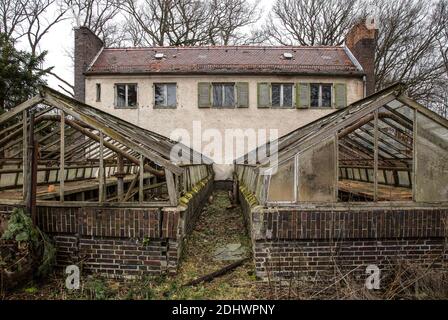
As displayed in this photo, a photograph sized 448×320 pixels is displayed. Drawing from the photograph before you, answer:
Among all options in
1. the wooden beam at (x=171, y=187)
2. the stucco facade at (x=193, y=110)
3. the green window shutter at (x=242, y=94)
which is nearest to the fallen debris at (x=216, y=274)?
the wooden beam at (x=171, y=187)

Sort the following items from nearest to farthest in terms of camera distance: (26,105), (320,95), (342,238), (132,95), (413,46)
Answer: (342,238) → (26,105) → (320,95) → (132,95) → (413,46)

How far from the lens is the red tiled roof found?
14.2 m

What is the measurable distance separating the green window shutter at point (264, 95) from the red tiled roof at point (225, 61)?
2.30 feet

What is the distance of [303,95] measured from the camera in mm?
14211

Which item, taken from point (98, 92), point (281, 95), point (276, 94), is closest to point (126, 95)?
point (98, 92)

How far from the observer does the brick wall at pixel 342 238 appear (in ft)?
14.2

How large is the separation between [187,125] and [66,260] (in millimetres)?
10370

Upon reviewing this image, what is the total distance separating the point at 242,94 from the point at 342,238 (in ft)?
35.5

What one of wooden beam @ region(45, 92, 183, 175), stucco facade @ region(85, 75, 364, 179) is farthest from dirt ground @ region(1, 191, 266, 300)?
stucco facade @ region(85, 75, 364, 179)

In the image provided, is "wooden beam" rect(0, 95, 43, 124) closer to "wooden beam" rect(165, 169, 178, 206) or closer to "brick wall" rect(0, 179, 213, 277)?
"brick wall" rect(0, 179, 213, 277)

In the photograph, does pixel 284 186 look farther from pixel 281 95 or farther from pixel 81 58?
pixel 81 58

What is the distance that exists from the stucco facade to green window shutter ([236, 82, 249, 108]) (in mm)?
163

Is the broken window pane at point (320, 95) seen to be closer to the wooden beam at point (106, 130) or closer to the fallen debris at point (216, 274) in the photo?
the fallen debris at point (216, 274)

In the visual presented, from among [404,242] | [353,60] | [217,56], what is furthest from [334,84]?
[404,242]
